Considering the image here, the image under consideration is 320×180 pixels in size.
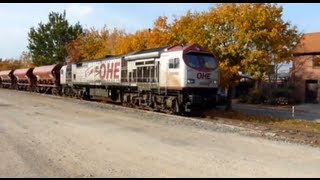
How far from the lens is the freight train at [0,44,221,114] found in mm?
22375

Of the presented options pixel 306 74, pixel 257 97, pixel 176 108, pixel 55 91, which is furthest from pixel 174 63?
pixel 55 91

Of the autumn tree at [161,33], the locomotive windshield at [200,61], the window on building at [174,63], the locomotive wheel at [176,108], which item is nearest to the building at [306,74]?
the autumn tree at [161,33]

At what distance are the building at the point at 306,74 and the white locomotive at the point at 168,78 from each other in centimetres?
2051

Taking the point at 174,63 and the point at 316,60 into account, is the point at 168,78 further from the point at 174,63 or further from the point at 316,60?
the point at 316,60

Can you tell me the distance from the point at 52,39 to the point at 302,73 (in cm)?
4305

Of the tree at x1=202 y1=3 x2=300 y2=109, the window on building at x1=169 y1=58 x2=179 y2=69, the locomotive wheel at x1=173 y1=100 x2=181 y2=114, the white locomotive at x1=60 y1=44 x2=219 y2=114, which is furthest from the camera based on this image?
the tree at x1=202 y1=3 x2=300 y2=109

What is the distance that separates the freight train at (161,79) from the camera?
22375 millimetres

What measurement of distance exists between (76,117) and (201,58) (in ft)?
23.0

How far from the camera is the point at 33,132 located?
1501 centimetres

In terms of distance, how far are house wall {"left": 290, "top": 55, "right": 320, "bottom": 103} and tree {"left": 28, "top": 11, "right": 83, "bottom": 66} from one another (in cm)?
3771

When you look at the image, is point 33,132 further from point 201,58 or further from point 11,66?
point 11,66

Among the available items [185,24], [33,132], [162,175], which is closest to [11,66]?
[185,24]

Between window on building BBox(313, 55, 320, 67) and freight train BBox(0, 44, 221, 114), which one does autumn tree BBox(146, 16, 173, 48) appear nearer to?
freight train BBox(0, 44, 221, 114)

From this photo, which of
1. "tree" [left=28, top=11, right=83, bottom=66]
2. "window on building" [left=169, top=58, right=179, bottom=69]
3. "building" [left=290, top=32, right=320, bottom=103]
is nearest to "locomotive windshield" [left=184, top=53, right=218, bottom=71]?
"window on building" [left=169, top=58, right=179, bottom=69]
